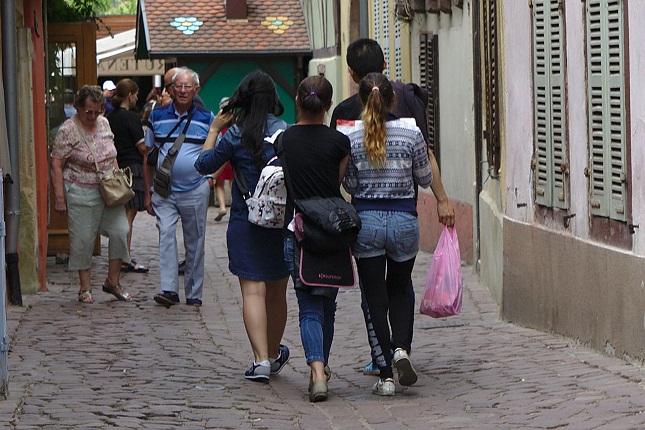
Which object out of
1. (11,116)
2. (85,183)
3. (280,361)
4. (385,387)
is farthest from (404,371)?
(11,116)

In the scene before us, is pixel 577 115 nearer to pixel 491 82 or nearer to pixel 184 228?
pixel 491 82

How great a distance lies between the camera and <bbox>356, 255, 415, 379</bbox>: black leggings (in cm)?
880

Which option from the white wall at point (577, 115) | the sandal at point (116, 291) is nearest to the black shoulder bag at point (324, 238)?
the white wall at point (577, 115)

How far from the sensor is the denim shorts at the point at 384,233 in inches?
343

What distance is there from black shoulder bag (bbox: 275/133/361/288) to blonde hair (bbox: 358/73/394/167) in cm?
30

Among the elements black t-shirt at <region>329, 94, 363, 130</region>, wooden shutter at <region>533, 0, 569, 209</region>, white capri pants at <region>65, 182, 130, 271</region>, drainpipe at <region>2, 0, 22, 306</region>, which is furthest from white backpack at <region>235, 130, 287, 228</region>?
white capri pants at <region>65, 182, 130, 271</region>

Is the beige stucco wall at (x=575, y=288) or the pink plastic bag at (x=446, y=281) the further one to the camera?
the pink plastic bag at (x=446, y=281)

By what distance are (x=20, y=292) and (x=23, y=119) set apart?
1.75m

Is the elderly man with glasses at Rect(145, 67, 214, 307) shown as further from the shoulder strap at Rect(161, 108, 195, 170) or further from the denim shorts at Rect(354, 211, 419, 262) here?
the denim shorts at Rect(354, 211, 419, 262)

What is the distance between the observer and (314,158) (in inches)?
340

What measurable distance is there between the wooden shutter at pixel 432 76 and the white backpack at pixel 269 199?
8744 mm

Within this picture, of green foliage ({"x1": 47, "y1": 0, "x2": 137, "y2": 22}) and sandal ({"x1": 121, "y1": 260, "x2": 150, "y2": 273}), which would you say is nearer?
sandal ({"x1": 121, "y1": 260, "x2": 150, "y2": 273})

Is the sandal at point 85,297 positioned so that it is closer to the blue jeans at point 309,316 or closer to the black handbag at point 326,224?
the blue jeans at point 309,316

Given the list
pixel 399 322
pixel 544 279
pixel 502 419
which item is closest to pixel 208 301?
pixel 544 279
